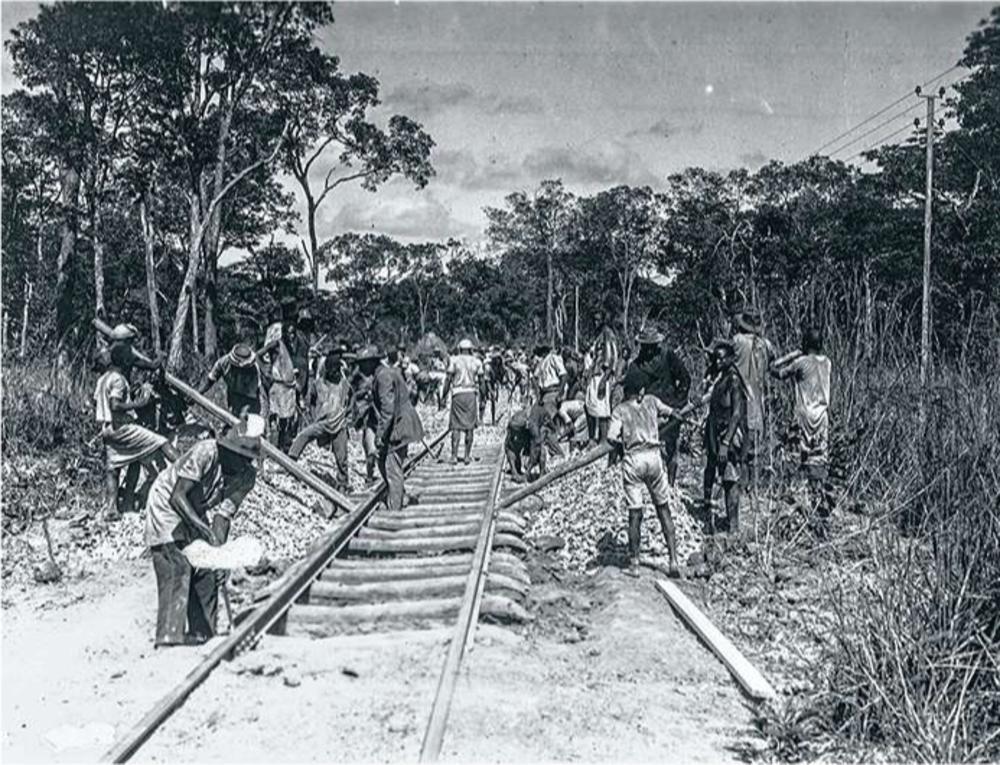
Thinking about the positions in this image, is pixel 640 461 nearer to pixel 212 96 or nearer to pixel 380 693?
pixel 380 693

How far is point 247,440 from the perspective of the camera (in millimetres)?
6500

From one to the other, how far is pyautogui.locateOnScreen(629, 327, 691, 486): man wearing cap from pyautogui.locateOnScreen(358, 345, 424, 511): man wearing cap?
2.57 m

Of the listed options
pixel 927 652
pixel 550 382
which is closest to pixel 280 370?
pixel 550 382

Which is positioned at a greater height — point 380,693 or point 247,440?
point 247,440

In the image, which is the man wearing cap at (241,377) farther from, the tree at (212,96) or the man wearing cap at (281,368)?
the tree at (212,96)

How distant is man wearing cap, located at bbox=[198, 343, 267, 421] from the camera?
10.2m

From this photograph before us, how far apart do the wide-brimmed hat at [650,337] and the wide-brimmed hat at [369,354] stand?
3199 millimetres

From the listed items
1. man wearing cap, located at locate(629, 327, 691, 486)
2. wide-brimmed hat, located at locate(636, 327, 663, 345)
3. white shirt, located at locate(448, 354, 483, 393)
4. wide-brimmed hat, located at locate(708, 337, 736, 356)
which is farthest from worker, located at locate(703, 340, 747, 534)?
white shirt, located at locate(448, 354, 483, 393)

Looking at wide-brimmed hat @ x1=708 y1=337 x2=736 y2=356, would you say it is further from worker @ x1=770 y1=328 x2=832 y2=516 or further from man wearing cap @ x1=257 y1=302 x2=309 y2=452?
man wearing cap @ x1=257 y1=302 x2=309 y2=452

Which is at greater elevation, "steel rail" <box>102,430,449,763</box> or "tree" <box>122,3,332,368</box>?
"tree" <box>122,3,332,368</box>

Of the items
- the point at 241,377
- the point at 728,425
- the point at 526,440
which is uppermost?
the point at 241,377

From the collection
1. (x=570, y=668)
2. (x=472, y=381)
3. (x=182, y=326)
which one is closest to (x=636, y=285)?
(x=182, y=326)

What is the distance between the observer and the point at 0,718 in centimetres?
508

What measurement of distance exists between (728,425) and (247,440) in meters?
4.45
